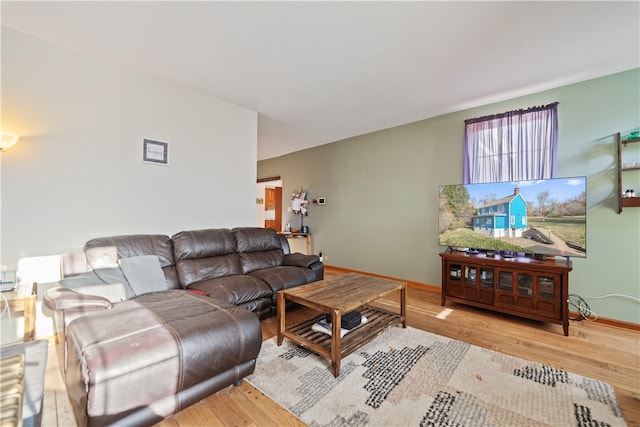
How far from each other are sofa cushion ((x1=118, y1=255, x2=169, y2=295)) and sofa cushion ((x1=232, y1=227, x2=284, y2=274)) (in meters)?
0.93

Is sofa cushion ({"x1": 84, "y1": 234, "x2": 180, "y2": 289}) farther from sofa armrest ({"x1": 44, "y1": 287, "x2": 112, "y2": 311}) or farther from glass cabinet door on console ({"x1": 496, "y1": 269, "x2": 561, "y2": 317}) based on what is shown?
glass cabinet door on console ({"x1": 496, "y1": 269, "x2": 561, "y2": 317})

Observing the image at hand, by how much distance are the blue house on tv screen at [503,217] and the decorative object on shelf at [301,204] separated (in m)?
3.48

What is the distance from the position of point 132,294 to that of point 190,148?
1.87 metres

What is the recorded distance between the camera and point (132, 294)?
82.6 inches

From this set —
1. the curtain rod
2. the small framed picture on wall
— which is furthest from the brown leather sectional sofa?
the curtain rod

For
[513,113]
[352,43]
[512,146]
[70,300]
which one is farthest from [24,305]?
[513,113]

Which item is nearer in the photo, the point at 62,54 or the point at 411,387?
the point at 411,387

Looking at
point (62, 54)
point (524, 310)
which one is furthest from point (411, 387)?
point (62, 54)

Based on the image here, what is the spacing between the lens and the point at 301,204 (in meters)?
5.86

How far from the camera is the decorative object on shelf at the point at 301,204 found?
586cm

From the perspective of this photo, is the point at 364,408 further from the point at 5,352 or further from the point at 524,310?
the point at 524,310

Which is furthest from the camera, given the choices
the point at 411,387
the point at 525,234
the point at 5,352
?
the point at 525,234

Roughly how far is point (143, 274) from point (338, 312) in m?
1.69

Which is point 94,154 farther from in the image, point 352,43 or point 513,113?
point 513,113
